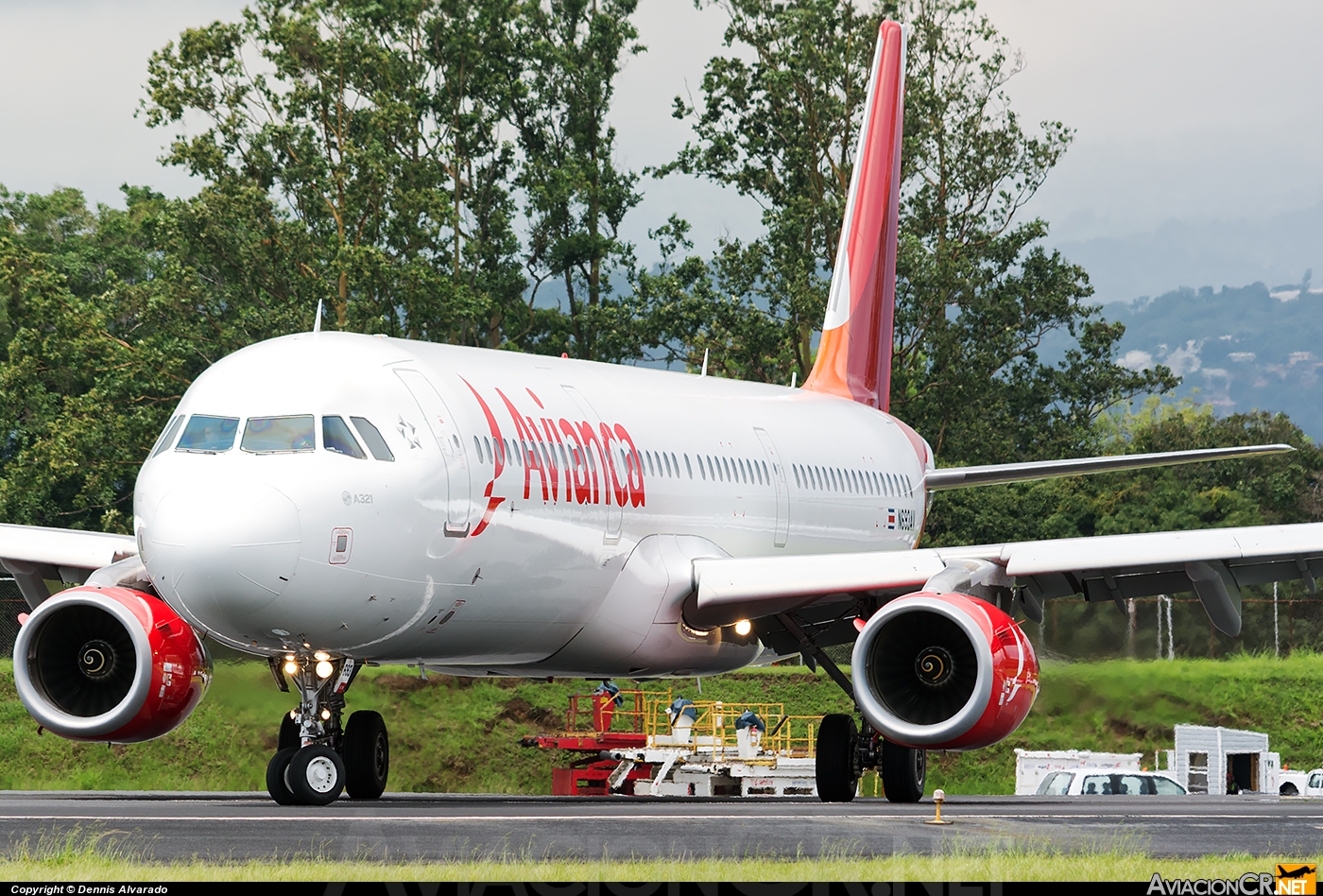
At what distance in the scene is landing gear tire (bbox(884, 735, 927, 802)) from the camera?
19.8 metres

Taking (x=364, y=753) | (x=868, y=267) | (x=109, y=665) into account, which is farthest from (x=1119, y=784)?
(x=109, y=665)

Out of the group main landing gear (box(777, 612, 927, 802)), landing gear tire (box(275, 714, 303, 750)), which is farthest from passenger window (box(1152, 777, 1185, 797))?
landing gear tire (box(275, 714, 303, 750))

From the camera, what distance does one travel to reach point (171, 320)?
46.1 metres

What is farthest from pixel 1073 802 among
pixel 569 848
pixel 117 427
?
pixel 117 427

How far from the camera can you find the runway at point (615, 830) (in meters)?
11.5

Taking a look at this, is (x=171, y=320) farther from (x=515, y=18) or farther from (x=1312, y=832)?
(x=1312, y=832)

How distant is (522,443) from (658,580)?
2.66m

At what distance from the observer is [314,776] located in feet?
51.0

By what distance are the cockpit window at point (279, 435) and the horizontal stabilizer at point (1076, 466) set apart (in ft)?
34.5

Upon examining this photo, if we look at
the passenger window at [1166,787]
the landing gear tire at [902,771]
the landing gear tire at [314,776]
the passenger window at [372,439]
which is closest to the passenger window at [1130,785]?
the passenger window at [1166,787]

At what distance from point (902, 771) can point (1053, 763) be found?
13.4m

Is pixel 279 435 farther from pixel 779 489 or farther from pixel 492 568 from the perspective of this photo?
pixel 779 489

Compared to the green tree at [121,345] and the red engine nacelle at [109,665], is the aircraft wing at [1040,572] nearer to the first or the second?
the red engine nacelle at [109,665]

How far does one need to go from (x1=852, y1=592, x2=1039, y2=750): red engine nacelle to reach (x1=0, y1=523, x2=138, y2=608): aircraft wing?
280 inches
